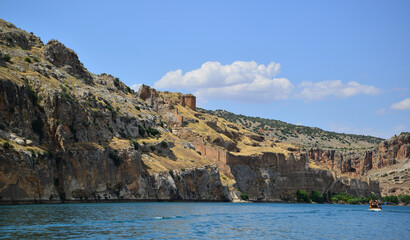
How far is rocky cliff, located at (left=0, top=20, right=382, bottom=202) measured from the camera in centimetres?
6006

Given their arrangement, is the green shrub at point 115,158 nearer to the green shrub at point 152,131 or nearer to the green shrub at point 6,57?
the green shrub at point 6,57

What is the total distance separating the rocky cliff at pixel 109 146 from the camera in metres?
60.1

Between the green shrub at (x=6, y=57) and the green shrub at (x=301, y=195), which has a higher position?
the green shrub at (x=6, y=57)

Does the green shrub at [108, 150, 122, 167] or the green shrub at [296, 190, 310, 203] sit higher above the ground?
the green shrub at [108, 150, 122, 167]

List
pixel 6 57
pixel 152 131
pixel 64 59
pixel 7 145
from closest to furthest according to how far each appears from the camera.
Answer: pixel 7 145 < pixel 6 57 < pixel 64 59 < pixel 152 131

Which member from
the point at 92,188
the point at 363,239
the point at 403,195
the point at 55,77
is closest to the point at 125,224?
the point at 363,239

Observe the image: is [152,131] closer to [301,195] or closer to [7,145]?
[301,195]

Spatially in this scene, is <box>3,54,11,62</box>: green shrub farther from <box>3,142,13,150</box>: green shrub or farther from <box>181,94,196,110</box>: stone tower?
<box>181,94,196,110</box>: stone tower

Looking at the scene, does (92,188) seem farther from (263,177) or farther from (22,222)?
(263,177)

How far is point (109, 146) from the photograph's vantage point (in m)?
77.8

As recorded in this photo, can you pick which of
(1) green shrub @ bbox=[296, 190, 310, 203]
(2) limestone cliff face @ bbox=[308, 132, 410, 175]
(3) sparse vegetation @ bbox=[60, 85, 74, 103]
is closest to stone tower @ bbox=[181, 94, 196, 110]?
(1) green shrub @ bbox=[296, 190, 310, 203]

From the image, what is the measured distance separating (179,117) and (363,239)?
84.0m

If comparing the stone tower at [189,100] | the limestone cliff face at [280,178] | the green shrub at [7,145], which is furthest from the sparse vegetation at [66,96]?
the stone tower at [189,100]

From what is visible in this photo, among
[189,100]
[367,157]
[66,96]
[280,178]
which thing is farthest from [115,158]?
[367,157]
